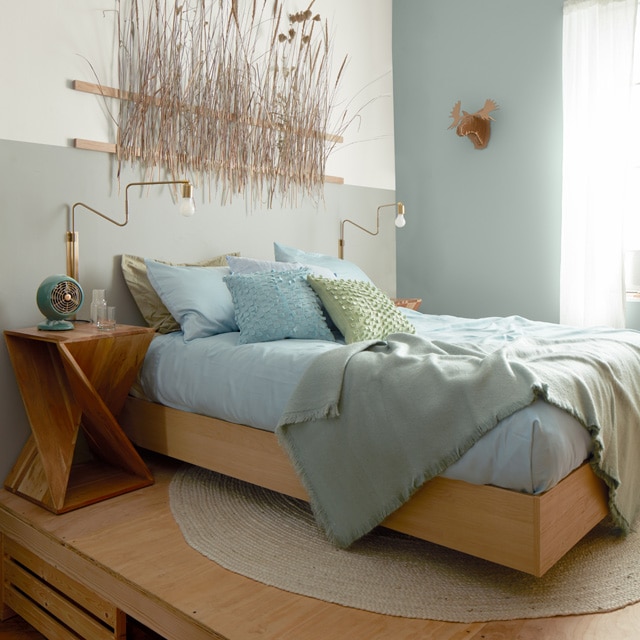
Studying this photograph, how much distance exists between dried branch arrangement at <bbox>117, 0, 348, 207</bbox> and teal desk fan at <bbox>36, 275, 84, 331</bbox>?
0.76m

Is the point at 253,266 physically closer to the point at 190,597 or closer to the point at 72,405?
the point at 72,405

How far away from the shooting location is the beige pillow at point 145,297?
3.02 meters

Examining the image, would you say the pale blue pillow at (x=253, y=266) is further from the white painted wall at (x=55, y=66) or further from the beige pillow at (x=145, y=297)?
the white painted wall at (x=55, y=66)

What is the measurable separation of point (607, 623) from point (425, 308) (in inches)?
129

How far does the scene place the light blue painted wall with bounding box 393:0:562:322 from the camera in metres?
4.21

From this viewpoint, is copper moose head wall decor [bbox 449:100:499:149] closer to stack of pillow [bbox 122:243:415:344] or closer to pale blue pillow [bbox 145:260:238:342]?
stack of pillow [bbox 122:243:415:344]

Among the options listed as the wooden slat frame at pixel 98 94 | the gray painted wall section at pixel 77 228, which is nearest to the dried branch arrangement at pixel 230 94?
the wooden slat frame at pixel 98 94

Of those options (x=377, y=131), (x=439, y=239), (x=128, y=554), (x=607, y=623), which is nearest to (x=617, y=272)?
(x=439, y=239)

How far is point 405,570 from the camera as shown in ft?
6.55

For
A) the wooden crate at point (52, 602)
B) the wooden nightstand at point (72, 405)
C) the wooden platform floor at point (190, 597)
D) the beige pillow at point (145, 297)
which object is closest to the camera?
the wooden platform floor at point (190, 597)

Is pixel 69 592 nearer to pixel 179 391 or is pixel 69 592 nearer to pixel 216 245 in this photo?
pixel 179 391

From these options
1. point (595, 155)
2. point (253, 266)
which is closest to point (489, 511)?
point (253, 266)

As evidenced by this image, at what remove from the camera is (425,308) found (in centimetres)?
489

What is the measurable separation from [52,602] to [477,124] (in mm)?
3626
